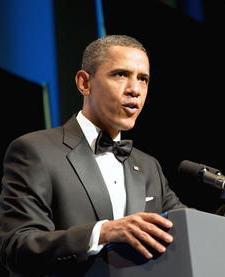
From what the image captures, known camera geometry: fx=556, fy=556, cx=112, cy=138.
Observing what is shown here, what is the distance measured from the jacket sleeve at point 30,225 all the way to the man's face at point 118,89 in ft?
1.09

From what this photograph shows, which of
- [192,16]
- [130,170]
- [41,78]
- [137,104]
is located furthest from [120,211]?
[192,16]

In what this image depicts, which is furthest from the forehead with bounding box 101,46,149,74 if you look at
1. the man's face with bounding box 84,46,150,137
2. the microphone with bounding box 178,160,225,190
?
the microphone with bounding box 178,160,225,190

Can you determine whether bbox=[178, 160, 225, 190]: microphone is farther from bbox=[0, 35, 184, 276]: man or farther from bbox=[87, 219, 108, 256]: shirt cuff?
bbox=[87, 219, 108, 256]: shirt cuff

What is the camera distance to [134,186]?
72.2 inches

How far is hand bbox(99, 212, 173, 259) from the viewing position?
3.93ft

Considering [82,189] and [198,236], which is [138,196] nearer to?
[82,189]

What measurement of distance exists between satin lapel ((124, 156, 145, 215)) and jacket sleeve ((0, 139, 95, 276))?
271 millimetres

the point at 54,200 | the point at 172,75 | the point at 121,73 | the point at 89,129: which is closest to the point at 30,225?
the point at 54,200

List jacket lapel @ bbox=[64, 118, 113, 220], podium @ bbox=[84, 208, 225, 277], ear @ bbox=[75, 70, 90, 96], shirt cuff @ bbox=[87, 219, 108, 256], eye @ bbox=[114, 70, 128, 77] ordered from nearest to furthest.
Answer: podium @ bbox=[84, 208, 225, 277] → shirt cuff @ bbox=[87, 219, 108, 256] → jacket lapel @ bbox=[64, 118, 113, 220] → eye @ bbox=[114, 70, 128, 77] → ear @ bbox=[75, 70, 90, 96]

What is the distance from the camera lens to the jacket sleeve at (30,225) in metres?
1.38

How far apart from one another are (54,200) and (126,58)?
1.87 feet

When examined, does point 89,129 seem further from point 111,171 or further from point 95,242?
point 95,242

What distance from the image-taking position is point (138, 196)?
1807 mm

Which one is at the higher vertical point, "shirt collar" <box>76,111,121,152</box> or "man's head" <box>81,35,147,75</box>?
"man's head" <box>81,35,147,75</box>
